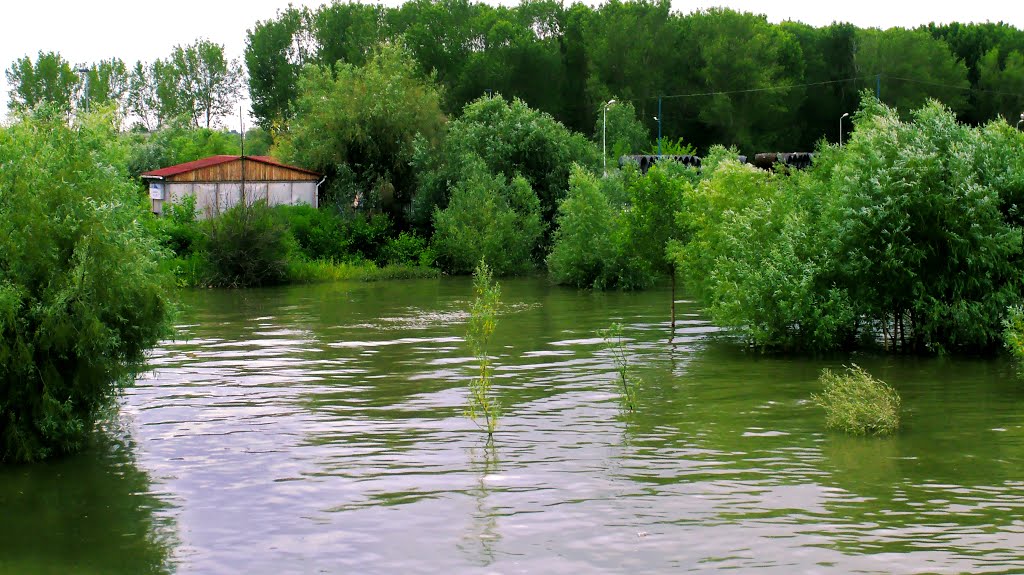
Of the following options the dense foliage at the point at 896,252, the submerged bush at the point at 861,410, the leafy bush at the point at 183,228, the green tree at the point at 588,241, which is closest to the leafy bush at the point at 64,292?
the submerged bush at the point at 861,410

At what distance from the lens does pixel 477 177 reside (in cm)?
5119

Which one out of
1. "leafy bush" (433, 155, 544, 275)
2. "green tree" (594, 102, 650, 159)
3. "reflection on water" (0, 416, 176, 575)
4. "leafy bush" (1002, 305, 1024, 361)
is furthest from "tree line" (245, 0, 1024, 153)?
"reflection on water" (0, 416, 176, 575)

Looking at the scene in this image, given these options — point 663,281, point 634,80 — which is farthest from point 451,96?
point 663,281

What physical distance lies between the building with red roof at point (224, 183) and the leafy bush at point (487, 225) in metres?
7.61

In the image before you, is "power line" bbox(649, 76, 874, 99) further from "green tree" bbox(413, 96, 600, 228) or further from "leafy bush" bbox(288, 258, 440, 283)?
"leafy bush" bbox(288, 258, 440, 283)

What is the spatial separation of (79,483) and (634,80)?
9013 centimetres

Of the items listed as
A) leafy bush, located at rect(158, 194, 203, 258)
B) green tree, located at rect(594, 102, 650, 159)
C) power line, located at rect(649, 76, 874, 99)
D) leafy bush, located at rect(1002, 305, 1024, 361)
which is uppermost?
power line, located at rect(649, 76, 874, 99)

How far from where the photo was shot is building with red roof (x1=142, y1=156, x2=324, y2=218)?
166 ft

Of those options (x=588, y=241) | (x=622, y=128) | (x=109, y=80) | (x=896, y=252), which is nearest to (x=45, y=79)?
(x=109, y=80)

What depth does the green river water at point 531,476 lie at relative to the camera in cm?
1062

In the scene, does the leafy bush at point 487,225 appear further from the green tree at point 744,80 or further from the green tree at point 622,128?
the green tree at point 744,80

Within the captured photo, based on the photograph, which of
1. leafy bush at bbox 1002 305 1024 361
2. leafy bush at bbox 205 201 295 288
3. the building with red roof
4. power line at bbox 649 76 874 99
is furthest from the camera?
power line at bbox 649 76 874 99

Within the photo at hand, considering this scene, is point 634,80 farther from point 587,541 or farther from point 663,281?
point 587,541

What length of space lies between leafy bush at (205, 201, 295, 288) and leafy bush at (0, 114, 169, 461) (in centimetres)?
2867
